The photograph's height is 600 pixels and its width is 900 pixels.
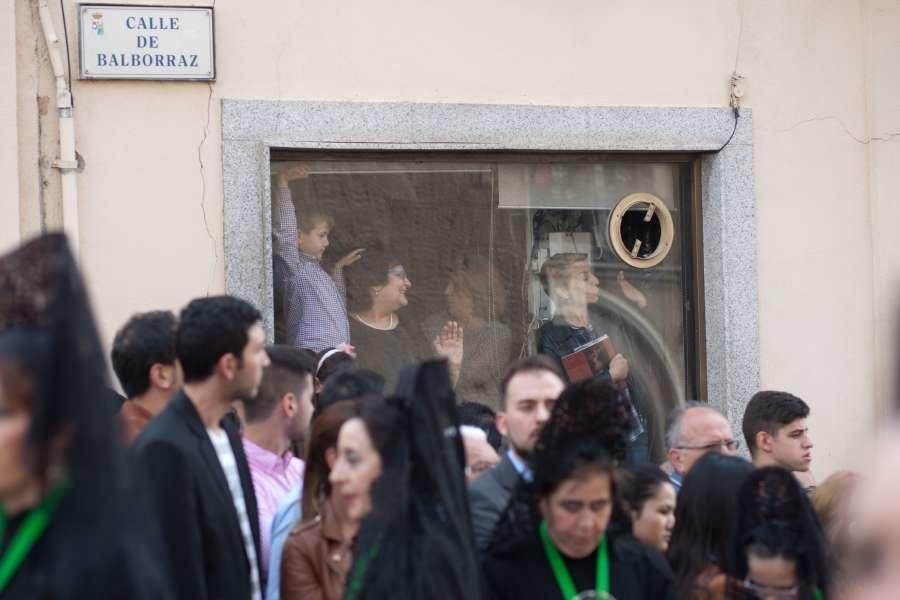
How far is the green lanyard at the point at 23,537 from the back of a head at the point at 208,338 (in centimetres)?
214

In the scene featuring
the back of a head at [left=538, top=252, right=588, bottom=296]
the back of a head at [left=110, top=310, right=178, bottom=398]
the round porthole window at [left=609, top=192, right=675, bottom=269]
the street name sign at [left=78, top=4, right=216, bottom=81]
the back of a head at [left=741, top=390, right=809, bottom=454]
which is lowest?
the back of a head at [left=741, top=390, right=809, bottom=454]

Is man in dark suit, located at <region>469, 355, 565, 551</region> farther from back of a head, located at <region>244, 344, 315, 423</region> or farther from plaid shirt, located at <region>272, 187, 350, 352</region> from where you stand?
plaid shirt, located at <region>272, 187, 350, 352</region>

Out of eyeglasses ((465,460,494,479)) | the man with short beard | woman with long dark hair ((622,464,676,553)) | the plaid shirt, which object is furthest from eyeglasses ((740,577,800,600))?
the plaid shirt

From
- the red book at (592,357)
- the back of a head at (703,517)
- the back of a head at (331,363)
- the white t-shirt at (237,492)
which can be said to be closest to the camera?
the white t-shirt at (237,492)

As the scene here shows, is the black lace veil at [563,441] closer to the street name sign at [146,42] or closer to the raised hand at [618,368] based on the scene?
the street name sign at [146,42]

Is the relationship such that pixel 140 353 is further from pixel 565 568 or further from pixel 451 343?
pixel 451 343

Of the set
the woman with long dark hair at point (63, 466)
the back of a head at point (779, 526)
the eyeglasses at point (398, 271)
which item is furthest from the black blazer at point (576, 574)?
the eyeglasses at point (398, 271)

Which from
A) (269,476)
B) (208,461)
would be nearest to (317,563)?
(208,461)

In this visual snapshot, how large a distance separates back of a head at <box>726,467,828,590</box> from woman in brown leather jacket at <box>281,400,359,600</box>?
1202 millimetres

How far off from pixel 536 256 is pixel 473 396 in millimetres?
911

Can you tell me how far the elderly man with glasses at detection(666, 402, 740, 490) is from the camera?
6586 millimetres

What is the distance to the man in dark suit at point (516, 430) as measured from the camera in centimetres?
486

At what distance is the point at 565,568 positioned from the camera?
4453 millimetres

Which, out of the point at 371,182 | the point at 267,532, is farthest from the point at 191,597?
the point at 371,182
